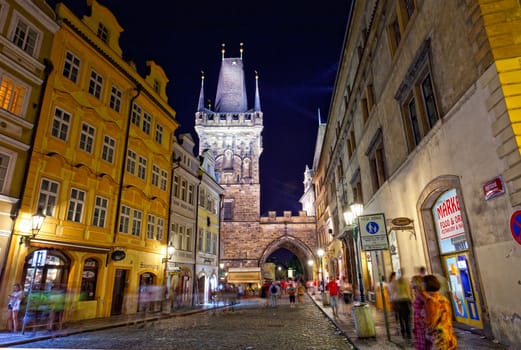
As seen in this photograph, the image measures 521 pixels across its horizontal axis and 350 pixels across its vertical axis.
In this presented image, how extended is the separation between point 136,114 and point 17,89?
727 cm

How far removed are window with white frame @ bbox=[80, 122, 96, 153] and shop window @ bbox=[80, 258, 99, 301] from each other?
5.18 m

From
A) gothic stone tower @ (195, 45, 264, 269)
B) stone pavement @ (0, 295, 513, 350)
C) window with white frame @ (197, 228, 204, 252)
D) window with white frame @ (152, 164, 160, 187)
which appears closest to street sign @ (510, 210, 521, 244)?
stone pavement @ (0, 295, 513, 350)

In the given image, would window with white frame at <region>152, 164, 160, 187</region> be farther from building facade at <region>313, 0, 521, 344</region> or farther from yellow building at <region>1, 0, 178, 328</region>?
building facade at <region>313, 0, 521, 344</region>

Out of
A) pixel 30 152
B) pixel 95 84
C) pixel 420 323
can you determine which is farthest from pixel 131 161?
pixel 420 323

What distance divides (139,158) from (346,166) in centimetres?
1429

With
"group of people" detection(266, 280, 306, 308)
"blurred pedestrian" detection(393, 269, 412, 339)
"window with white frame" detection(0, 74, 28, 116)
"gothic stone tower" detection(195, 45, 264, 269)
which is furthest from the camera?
"gothic stone tower" detection(195, 45, 264, 269)

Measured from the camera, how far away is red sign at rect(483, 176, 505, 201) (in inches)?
256

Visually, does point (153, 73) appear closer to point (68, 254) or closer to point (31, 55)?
point (31, 55)

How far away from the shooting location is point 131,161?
18578 millimetres

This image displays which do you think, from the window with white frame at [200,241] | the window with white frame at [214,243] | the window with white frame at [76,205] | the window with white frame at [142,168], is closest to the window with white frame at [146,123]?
the window with white frame at [142,168]

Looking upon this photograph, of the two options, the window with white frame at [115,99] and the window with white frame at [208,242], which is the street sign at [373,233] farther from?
the window with white frame at [208,242]

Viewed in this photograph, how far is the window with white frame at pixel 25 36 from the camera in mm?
12647

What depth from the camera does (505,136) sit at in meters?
6.36

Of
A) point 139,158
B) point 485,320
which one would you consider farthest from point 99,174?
point 485,320
